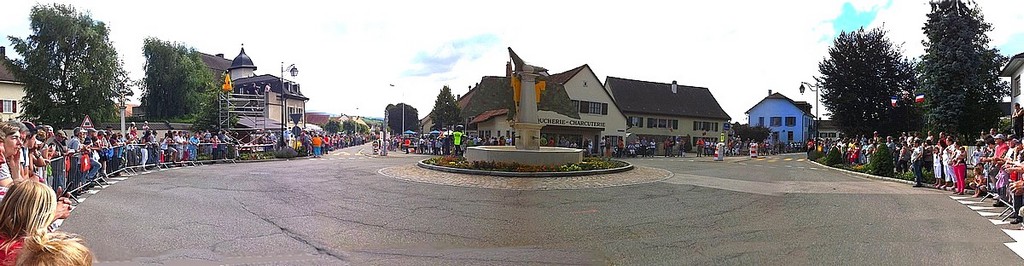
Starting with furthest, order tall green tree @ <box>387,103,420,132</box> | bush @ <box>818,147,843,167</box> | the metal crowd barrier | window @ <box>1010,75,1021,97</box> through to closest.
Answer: tall green tree @ <box>387,103,420,132</box> → window @ <box>1010,75,1021,97</box> → bush @ <box>818,147,843,167</box> → the metal crowd barrier

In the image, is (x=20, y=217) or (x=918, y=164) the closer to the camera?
(x=20, y=217)

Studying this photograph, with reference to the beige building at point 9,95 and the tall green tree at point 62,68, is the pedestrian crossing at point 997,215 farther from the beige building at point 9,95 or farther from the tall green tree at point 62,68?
the beige building at point 9,95

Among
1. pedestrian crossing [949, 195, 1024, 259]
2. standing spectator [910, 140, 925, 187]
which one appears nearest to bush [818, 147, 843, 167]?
standing spectator [910, 140, 925, 187]

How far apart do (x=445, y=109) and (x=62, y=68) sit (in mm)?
43029

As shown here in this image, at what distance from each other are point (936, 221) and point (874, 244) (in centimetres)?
302

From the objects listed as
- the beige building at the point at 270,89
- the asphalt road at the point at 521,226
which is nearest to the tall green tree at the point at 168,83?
the beige building at the point at 270,89

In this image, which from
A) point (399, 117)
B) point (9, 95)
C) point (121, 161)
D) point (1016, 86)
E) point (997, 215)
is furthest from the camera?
point (399, 117)

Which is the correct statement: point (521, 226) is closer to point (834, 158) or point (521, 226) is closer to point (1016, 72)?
point (834, 158)

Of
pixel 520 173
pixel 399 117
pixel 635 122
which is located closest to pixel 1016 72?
pixel 635 122

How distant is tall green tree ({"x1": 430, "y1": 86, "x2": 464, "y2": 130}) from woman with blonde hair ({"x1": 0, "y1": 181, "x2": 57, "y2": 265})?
258ft

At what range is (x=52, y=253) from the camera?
256 centimetres

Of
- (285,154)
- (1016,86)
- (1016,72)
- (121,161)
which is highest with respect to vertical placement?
(1016,72)

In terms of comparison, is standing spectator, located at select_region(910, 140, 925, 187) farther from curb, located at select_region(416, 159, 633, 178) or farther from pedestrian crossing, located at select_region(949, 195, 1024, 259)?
curb, located at select_region(416, 159, 633, 178)

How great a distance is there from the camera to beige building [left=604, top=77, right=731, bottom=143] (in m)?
59.7
